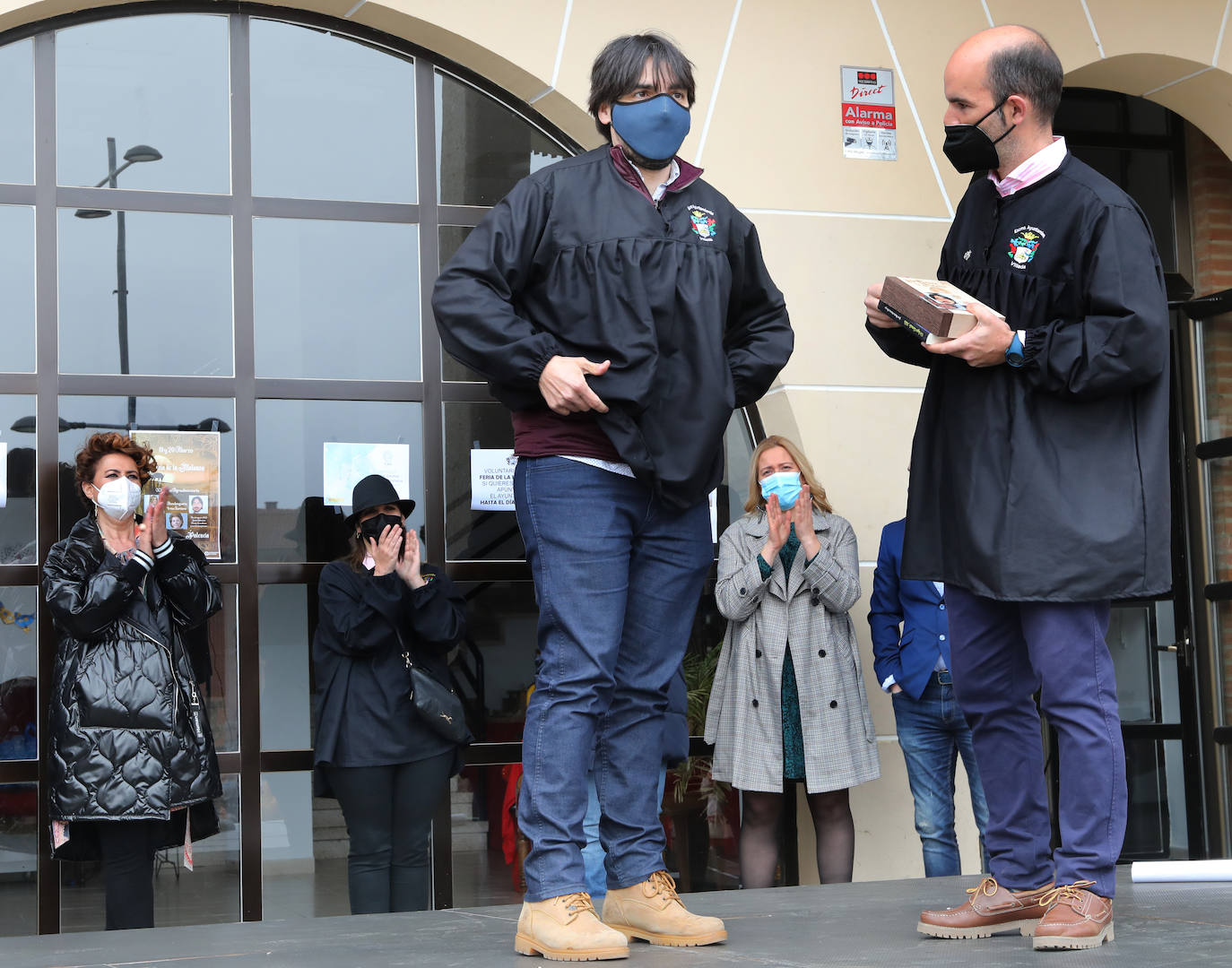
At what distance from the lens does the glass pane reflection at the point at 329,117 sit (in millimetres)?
5074

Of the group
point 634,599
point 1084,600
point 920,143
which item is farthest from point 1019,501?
point 920,143

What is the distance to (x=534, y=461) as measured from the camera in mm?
2703

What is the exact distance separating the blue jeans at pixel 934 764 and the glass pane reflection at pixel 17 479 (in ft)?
9.88

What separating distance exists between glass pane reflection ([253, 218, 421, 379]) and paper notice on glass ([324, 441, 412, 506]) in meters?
0.26

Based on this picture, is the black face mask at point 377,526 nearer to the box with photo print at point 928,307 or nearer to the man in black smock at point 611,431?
the man in black smock at point 611,431

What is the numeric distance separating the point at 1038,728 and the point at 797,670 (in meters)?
1.93

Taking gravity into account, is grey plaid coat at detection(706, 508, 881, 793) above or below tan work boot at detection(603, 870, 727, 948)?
A: above

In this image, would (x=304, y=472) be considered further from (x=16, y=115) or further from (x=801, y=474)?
(x=801, y=474)

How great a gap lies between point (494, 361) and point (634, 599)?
0.54 metres

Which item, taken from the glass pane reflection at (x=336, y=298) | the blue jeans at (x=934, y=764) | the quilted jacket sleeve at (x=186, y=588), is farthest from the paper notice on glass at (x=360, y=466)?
the blue jeans at (x=934, y=764)

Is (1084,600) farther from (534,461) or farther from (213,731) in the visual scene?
(213,731)

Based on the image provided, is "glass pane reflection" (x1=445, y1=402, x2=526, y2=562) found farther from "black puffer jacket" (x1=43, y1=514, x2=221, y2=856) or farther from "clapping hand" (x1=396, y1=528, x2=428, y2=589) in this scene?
"black puffer jacket" (x1=43, y1=514, x2=221, y2=856)

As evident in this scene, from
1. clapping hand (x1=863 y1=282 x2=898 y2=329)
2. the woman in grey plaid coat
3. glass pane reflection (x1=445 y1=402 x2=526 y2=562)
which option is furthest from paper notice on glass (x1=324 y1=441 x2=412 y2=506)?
clapping hand (x1=863 y1=282 x2=898 y2=329)

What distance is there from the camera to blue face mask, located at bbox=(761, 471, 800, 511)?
468cm
